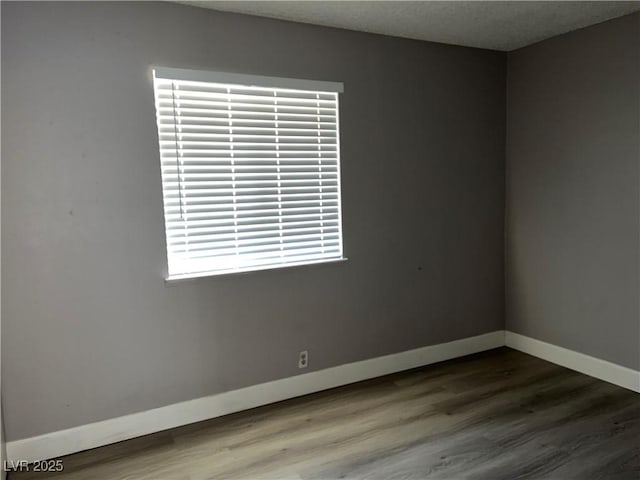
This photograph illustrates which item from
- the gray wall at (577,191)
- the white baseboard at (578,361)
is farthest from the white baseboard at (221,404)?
the gray wall at (577,191)

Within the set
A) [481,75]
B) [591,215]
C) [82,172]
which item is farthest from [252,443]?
[481,75]

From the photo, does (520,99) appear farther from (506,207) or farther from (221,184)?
(221,184)

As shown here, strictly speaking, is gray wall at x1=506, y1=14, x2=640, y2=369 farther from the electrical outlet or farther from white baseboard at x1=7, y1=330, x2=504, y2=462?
the electrical outlet

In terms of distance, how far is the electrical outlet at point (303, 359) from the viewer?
10.4 ft

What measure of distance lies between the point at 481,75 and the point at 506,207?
1.09 m

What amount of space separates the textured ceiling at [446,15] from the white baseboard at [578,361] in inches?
91.2

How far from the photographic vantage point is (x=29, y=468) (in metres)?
2.42

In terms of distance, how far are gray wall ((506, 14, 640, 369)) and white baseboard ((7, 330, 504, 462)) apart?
70cm

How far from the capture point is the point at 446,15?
289 cm

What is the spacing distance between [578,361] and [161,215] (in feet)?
10.1

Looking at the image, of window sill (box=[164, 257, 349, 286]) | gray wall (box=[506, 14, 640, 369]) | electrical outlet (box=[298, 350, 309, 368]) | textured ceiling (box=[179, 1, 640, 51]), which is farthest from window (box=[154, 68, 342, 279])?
gray wall (box=[506, 14, 640, 369])

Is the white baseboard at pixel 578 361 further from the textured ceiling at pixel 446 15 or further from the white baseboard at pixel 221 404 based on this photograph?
the textured ceiling at pixel 446 15

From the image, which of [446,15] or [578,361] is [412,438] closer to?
[578,361]

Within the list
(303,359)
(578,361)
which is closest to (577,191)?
(578,361)
